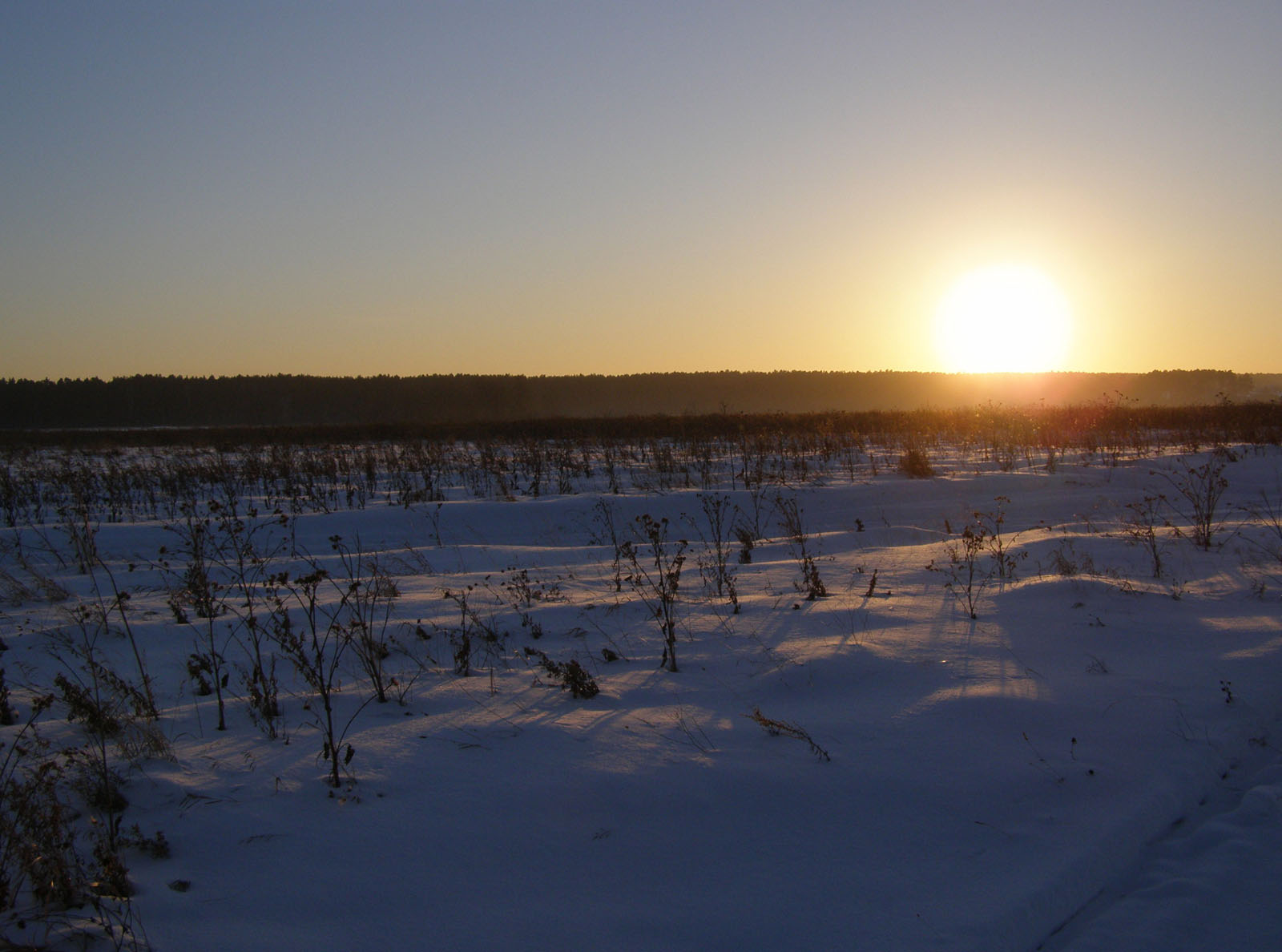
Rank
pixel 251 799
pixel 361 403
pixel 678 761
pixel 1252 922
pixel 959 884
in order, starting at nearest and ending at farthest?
pixel 1252 922 → pixel 959 884 → pixel 251 799 → pixel 678 761 → pixel 361 403

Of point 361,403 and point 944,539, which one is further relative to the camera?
point 361,403

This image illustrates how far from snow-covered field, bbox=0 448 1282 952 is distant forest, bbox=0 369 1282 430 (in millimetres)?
45186

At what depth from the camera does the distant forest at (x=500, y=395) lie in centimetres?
6088

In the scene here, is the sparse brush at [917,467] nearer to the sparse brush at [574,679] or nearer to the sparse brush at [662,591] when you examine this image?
the sparse brush at [662,591]

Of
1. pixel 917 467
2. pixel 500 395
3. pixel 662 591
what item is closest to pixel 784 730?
pixel 662 591

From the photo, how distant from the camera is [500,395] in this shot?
69625 millimetres

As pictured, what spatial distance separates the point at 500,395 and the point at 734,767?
224 feet

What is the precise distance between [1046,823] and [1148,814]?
411 mm

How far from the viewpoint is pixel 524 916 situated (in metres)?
2.34

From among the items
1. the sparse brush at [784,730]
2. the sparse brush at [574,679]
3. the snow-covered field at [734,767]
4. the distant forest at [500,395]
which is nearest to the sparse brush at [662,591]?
the snow-covered field at [734,767]

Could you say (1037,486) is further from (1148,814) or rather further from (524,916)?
(524,916)

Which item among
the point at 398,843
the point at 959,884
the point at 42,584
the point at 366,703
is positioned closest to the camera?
the point at 959,884

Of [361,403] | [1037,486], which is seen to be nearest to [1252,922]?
[1037,486]

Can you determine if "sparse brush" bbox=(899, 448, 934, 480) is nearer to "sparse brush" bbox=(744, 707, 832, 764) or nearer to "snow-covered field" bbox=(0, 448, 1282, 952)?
"snow-covered field" bbox=(0, 448, 1282, 952)
